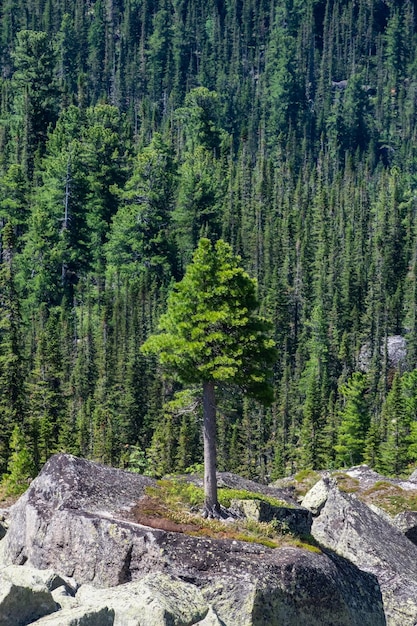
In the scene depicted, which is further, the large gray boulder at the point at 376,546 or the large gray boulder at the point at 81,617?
the large gray boulder at the point at 376,546

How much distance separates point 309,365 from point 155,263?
1026 inches

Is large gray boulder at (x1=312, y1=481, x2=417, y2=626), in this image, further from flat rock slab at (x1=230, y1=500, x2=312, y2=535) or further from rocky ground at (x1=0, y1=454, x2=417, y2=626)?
flat rock slab at (x1=230, y1=500, x2=312, y2=535)

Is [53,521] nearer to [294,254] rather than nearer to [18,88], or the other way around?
[294,254]

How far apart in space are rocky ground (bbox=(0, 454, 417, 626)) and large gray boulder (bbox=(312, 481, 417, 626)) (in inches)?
2.3

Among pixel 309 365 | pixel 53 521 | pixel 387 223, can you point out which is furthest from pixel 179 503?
pixel 387 223

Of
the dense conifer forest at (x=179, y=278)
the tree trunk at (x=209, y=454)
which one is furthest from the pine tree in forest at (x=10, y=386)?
the tree trunk at (x=209, y=454)

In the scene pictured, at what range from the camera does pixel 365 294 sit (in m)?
164

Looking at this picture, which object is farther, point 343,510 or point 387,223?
point 387,223

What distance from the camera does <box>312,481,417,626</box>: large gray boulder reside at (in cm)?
3906

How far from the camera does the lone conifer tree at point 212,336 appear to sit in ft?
124

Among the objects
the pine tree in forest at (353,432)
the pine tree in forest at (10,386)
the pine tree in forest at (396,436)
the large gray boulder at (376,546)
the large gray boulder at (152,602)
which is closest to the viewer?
the large gray boulder at (152,602)

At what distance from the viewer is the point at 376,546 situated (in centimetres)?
4219

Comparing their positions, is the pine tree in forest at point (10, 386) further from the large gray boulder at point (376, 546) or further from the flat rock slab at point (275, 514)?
the flat rock slab at point (275, 514)

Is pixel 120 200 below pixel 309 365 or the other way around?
the other way around
